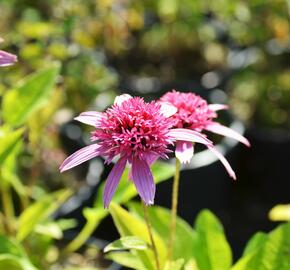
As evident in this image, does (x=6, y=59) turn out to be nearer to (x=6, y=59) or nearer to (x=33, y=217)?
(x=6, y=59)

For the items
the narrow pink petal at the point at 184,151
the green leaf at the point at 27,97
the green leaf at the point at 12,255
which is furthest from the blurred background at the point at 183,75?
the narrow pink petal at the point at 184,151

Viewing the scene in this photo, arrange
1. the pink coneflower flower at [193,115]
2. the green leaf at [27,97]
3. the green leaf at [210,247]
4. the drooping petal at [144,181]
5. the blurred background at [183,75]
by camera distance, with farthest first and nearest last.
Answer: the blurred background at [183,75] → the green leaf at [27,97] → the green leaf at [210,247] → the pink coneflower flower at [193,115] → the drooping petal at [144,181]

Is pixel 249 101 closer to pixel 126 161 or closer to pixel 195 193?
pixel 195 193

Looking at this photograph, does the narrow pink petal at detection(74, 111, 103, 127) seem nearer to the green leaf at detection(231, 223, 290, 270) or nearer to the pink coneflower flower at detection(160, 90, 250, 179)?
the pink coneflower flower at detection(160, 90, 250, 179)

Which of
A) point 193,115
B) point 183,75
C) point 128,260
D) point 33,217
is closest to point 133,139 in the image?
point 193,115

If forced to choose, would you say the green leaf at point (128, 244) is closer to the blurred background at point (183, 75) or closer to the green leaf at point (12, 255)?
the green leaf at point (12, 255)

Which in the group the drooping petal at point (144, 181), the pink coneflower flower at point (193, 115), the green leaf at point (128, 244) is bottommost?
the green leaf at point (128, 244)

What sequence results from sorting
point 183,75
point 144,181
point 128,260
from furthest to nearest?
point 183,75
point 128,260
point 144,181
